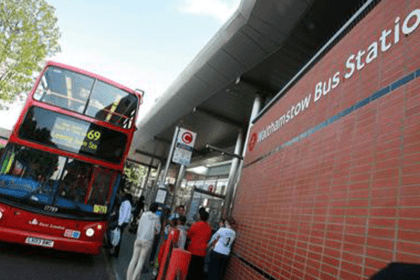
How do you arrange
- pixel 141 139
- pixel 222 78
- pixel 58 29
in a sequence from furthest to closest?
pixel 141 139 → pixel 58 29 → pixel 222 78

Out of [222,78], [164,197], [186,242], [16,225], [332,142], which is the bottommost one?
[16,225]

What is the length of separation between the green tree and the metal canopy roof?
6160 mm

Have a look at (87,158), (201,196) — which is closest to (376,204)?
(87,158)

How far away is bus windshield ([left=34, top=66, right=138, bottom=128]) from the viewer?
7.58m

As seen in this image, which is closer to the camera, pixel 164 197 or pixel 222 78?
pixel 222 78

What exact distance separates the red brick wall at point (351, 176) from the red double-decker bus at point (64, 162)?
4.06 m

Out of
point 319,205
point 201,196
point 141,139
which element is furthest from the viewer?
point 141,139

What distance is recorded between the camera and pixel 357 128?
3350 millimetres

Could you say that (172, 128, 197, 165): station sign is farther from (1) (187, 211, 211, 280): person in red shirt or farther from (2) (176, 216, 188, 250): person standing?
(1) (187, 211, 211, 280): person in red shirt

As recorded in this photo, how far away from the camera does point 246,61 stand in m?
8.24

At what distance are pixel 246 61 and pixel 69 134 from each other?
15.3ft

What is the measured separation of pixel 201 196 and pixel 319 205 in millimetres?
9582

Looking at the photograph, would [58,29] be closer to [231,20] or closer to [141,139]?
[141,139]

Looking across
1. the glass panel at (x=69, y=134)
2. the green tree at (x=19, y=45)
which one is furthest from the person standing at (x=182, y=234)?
the green tree at (x=19, y=45)
